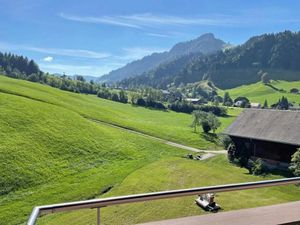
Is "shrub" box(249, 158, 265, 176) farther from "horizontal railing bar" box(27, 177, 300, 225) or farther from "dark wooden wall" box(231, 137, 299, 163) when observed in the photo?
"horizontal railing bar" box(27, 177, 300, 225)

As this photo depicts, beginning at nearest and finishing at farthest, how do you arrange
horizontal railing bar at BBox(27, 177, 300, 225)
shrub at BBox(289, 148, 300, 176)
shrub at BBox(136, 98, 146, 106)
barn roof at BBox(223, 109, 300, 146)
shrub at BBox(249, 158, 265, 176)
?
horizontal railing bar at BBox(27, 177, 300, 225) < shrub at BBox(289, 148, 300, 176) < shrub at BBox(249, 158, 265, 176) < barn roof at BBox(223, 109, 300, 146) < shrub at BBox(136, 98, 146, 106)

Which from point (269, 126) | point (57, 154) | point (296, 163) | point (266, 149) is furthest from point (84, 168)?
point (296, 163)

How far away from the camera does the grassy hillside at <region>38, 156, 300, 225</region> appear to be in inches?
740

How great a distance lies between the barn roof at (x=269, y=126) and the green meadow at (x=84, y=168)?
408 cm

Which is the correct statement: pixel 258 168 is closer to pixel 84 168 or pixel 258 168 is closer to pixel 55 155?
pixel 84 168

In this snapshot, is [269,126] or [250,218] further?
[269,126]

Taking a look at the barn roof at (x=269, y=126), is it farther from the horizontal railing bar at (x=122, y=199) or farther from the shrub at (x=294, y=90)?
the shrub at (x=294, y=90)

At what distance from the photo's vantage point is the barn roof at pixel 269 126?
116ft

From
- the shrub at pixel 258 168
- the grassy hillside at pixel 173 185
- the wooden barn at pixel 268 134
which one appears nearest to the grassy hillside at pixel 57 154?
the grassy hillside at pixel 173 185

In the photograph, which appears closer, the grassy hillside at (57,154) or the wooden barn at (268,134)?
the grassy hillside at (57,154)

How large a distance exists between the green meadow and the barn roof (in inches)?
161

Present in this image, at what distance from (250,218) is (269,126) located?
3689cm

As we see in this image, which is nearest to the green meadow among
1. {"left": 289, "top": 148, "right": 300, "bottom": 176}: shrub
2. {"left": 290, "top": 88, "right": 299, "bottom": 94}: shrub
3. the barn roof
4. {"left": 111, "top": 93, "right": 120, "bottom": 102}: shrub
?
{"left": 289, "top": 148, "right": 300, "bottom": 176}: shrub

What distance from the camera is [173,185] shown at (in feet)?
102
